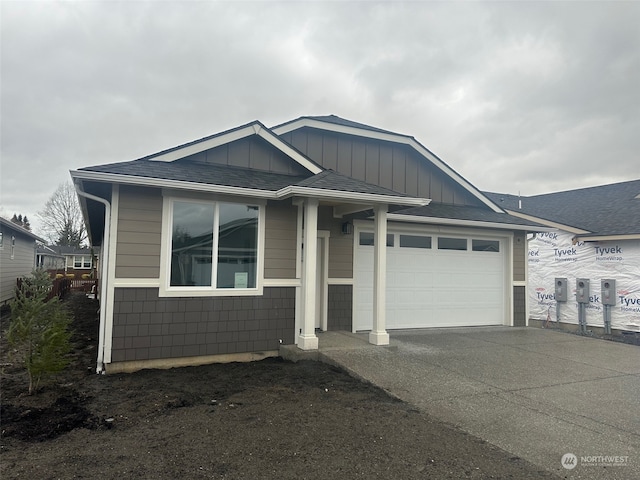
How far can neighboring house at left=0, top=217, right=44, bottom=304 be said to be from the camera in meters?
14.3

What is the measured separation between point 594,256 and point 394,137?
6906mm

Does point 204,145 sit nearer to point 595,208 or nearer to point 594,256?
point 594,256

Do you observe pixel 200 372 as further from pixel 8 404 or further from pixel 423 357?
pixel 423 357

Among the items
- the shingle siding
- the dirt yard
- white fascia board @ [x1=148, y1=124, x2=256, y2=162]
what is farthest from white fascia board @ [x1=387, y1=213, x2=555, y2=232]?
the dirt yard

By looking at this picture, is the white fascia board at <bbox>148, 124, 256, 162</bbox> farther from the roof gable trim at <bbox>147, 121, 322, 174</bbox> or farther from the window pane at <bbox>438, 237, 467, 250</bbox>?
the window pane at <bbox>438, 237, 467, 250</bbox>

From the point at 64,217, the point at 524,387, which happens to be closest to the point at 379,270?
the point at 524,387

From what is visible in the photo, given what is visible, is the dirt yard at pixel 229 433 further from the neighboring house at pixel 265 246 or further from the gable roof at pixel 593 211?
the gable roof at pixel 593 211

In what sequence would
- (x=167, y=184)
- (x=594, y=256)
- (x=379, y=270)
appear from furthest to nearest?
1. (x=594, y=256)
2. (x=379, y=270)
3. (x=167, y=184)

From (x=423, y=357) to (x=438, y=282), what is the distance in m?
3.37

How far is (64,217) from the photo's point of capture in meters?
42.6

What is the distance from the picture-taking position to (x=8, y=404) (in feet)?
14.5

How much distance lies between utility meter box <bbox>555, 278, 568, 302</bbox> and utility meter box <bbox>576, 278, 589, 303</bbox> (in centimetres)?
39

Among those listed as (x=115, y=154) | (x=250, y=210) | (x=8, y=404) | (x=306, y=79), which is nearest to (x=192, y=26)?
(x=306, y=79)

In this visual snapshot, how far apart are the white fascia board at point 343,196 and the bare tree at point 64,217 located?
42755 mm
